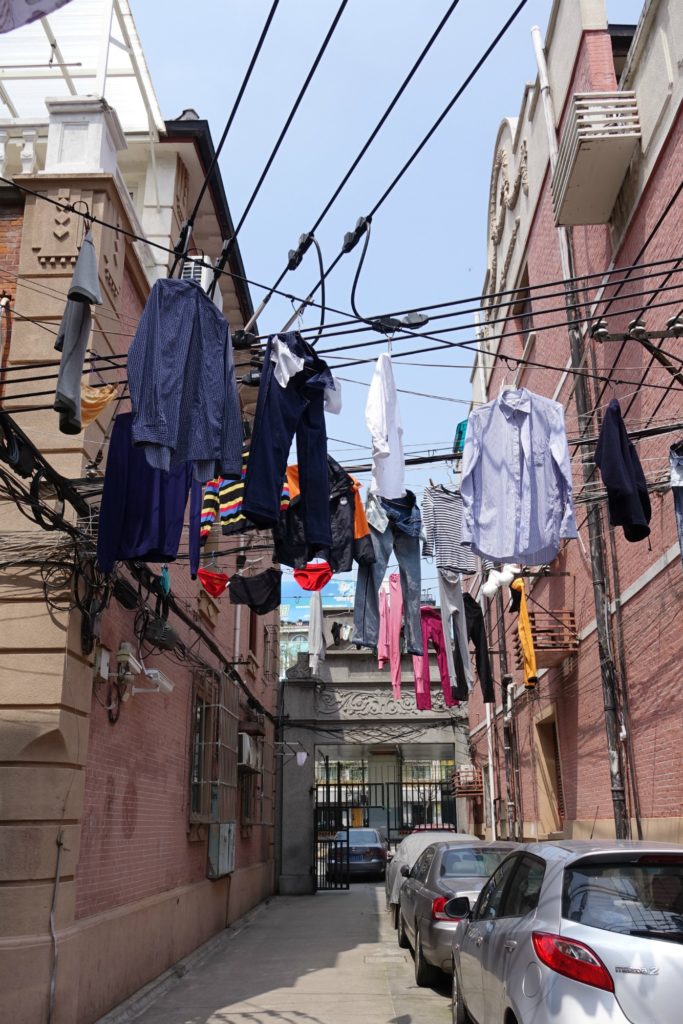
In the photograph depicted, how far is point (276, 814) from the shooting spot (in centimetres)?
2264

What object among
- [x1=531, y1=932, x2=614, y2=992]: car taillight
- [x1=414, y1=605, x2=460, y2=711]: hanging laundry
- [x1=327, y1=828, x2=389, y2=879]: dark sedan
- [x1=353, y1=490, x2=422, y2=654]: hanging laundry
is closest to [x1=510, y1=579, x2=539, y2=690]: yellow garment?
[x1=414, y1=605, x2=460, y2=711]: hanging laundry

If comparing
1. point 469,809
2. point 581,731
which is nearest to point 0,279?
point 581,731

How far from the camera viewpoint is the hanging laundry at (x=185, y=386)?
5379 millimetres

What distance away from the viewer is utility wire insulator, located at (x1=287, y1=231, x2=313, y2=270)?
620 centimetres

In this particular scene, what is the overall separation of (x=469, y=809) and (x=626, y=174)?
17.8 meters

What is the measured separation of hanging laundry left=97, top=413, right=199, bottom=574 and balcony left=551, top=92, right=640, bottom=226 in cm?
615

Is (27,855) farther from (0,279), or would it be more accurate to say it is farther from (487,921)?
(0,279)

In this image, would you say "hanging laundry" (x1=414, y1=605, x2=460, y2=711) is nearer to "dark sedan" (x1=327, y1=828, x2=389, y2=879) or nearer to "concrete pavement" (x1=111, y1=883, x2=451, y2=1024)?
"concrete pavement" (x1=111, y1=883, x2=451, y2=1024)

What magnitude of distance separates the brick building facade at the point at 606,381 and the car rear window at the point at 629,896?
11.1 feet

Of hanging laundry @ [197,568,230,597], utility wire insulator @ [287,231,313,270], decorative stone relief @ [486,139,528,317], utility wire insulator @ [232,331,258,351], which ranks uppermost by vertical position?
decorative stone relief @ [486,139,528,317]

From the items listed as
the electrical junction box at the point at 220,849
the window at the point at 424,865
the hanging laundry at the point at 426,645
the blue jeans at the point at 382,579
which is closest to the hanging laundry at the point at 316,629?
the hanging laundry at the point at 426,645

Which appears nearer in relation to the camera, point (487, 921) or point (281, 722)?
point (487, 921)

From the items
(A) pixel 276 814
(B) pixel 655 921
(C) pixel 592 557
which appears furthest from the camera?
(A) pixel 276 814

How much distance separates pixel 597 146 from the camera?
31.0 feet
